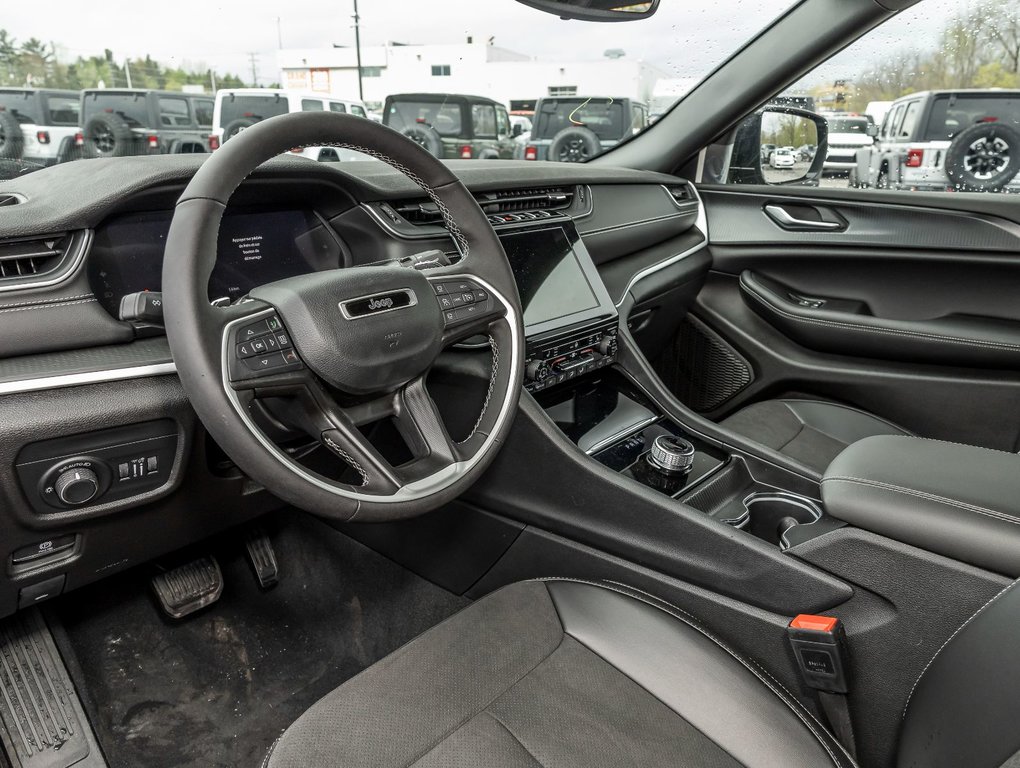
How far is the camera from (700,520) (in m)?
1.36

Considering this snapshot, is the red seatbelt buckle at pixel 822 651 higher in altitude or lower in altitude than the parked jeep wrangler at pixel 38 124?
lower

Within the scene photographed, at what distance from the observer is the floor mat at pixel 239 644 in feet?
5.29

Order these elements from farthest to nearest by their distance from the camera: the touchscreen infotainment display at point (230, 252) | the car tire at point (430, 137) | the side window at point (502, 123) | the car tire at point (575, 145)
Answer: the car tire at point (575, 145) < the side window at point (502, 123) < the car tire at point (430, 137) < the touchscreen infotainment display at point (230, 252)

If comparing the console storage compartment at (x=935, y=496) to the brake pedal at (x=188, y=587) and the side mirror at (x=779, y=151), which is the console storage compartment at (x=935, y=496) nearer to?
the brake pedal at (x=188, y=587)

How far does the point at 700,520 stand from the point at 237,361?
32.6 inches

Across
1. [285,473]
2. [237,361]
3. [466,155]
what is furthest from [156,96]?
[285,473]

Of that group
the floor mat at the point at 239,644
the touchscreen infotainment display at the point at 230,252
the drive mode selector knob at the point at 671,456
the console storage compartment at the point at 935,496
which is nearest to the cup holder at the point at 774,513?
the drive mode selector knob at the point at 671,456

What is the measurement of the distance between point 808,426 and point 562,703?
144cm

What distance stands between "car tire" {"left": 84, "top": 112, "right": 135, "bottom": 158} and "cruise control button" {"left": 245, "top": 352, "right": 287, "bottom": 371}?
791mm

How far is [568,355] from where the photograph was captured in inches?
66.8

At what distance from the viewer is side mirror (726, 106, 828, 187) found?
2508 millimetres

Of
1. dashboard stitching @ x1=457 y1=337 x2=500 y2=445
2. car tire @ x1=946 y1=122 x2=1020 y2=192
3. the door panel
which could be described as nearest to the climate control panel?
dashboard stitching @ x1=457 y1=337 x2=500 y2=445

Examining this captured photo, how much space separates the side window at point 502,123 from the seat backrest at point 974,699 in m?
1.89

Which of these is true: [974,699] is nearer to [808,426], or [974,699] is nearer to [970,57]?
[808,426]
